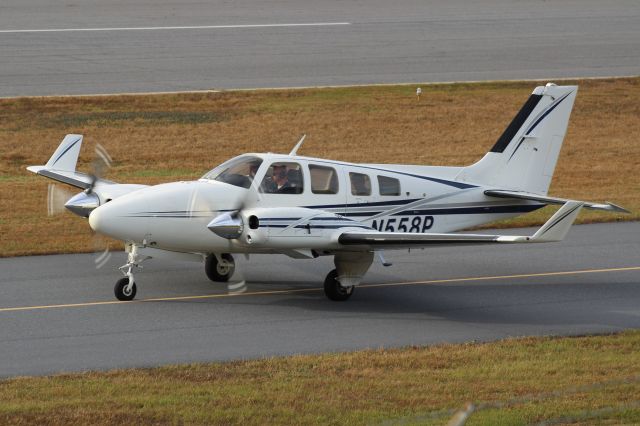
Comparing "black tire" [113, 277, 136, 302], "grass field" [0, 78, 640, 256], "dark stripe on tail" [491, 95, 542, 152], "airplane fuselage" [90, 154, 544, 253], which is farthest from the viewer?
"grass field" [0, 78, 640, 256]

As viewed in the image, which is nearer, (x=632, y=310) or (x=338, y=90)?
(x=632, y=310)

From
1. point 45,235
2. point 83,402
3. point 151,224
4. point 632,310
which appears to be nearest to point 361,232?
point 151,224

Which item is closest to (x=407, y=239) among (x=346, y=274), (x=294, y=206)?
(x=346, y=274)

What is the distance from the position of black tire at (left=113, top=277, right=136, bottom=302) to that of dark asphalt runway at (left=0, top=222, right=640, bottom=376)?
161mm

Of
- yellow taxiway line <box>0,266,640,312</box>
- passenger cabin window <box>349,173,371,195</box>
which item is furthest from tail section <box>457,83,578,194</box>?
passenger cabin window <box>349,173,371,195</box>

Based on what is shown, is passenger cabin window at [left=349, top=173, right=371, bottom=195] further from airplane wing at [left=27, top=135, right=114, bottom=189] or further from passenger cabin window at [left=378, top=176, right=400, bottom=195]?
airplane wing at [left=27, top=135, right=114, bottom=189]

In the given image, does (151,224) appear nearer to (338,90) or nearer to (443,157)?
(443,157)

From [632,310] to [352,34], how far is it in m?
32.2

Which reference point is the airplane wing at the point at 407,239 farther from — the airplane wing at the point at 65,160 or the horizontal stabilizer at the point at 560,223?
the airplane wing at the point at 65,160

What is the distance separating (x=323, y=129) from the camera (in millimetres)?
39438

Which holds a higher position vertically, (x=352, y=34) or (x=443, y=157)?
(x=352, y=34)

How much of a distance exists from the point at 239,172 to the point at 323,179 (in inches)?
60.0

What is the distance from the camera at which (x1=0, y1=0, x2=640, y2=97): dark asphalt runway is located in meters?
42.7

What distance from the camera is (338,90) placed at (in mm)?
41719
